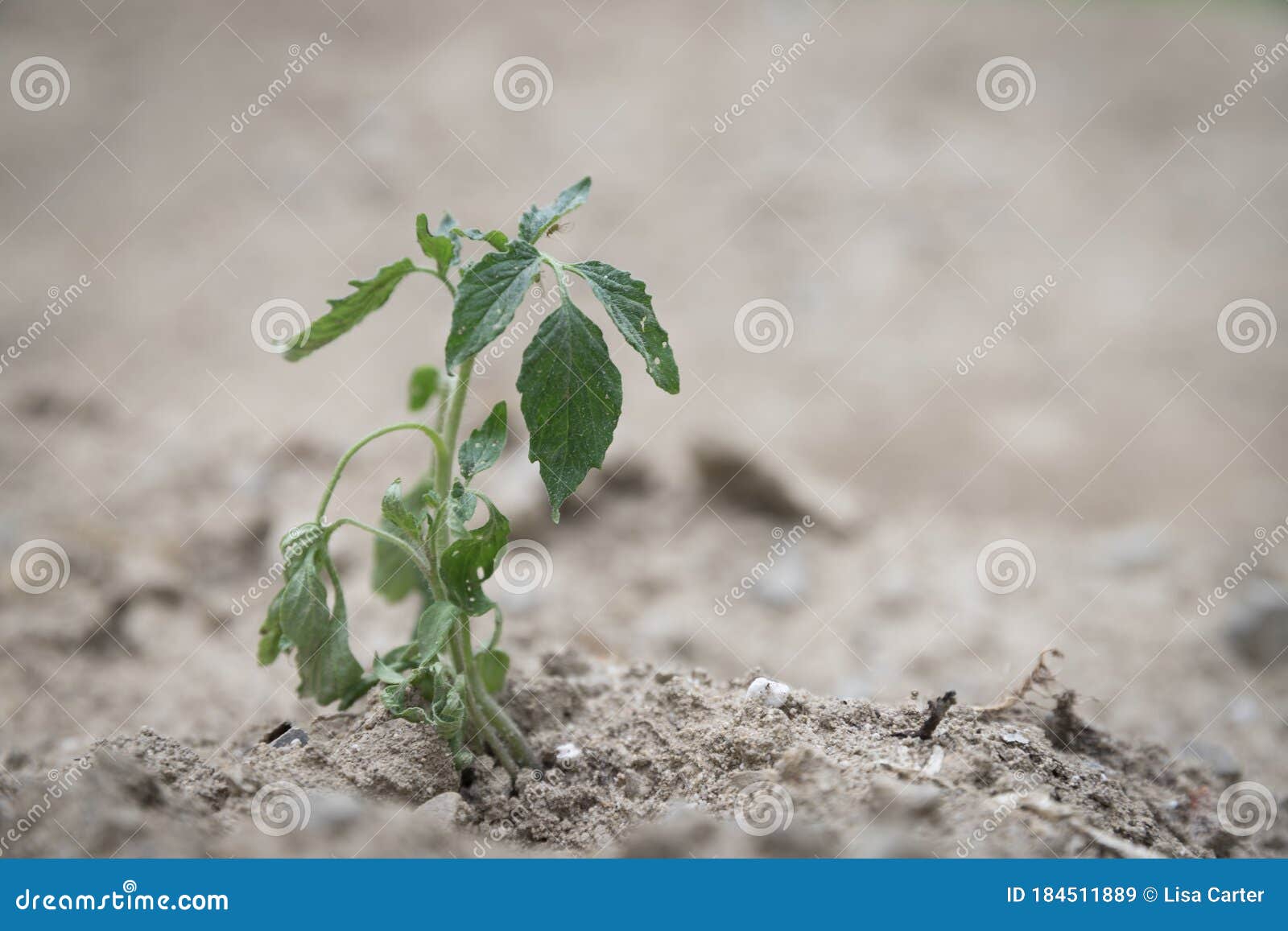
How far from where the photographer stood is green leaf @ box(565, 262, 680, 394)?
161 centimetres

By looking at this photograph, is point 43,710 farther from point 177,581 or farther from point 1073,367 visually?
point 1073,367

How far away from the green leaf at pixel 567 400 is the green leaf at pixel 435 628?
258 mm

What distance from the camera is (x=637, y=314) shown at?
1626 millimetres

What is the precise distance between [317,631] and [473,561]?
31 centimetres

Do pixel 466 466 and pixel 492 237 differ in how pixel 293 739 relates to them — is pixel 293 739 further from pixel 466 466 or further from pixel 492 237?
pixel 492 237

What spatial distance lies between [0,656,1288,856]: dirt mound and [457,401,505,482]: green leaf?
0.46 meters

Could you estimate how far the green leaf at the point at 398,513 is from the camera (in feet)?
5.42

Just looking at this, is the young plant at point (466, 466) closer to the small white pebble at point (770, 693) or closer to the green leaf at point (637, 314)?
the green leaf at point (637, 314)

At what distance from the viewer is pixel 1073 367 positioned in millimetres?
4145

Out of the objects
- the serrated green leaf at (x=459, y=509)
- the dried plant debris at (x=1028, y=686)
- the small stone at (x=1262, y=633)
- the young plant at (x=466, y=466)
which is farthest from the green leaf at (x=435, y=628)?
the small stone at (x=1262, y=633)

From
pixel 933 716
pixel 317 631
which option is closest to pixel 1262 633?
pixel 933 716

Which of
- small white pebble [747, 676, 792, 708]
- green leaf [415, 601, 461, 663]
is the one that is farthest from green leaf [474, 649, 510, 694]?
small white pebble [747, 676, 792, 708]

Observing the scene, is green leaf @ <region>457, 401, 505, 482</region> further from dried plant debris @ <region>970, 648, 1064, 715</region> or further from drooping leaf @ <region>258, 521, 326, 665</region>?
dried plant debris @ <region>970, 648, 1064, 715</region>
